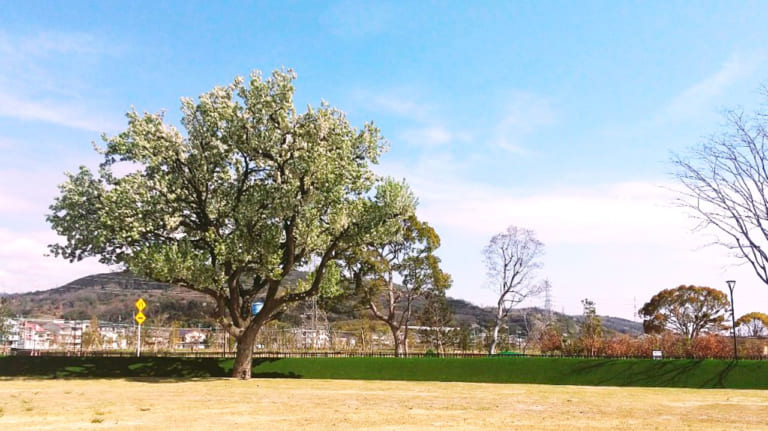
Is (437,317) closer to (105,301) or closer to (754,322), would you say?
(754,322)

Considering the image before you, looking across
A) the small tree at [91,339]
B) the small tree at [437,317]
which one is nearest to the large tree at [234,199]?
the small tree at [437,317]

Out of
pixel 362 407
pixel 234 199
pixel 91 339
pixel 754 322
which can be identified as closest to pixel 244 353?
pixel 234 199

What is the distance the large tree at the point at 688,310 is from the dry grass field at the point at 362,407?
128 feet

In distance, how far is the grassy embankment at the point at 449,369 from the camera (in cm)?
2231

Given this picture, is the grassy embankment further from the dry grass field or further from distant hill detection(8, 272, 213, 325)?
distant hill detection(8, 272, 213, 325)

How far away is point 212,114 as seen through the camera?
72.6ft

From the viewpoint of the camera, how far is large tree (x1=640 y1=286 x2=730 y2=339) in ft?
182

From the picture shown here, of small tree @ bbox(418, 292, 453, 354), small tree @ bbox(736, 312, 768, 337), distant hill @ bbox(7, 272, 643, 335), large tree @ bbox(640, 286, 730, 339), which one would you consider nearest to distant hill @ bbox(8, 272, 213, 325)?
distant hill @ bbox(7, 272, 643, 335)

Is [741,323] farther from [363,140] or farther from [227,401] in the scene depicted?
[227,401]

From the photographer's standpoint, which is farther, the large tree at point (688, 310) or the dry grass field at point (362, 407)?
the large tree at point (688, 310)

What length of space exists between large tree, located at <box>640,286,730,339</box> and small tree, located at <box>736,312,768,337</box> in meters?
4.54

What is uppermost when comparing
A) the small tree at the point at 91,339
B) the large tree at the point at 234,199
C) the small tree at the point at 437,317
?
the large tree at the point at 234,199

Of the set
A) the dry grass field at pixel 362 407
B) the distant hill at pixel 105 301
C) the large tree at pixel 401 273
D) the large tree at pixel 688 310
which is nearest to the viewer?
the dry grass field at pixel 362 407

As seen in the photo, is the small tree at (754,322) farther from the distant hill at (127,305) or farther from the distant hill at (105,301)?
the distant hill at (105,301)
